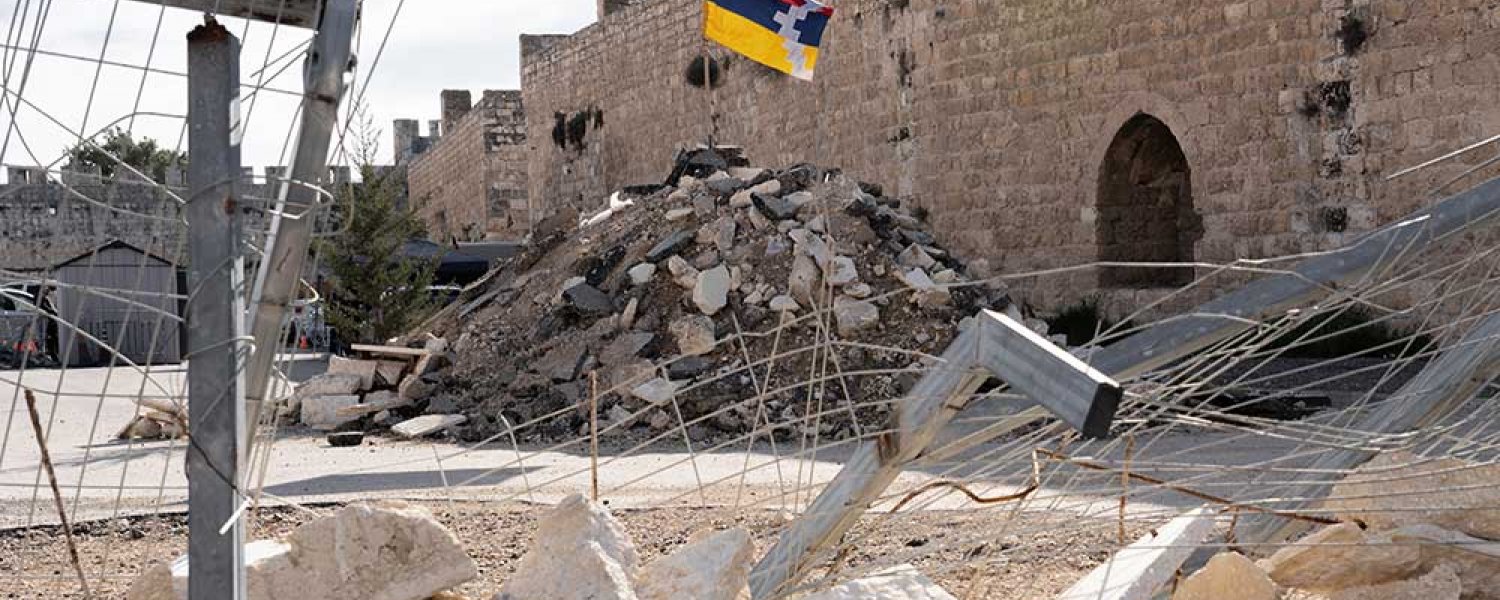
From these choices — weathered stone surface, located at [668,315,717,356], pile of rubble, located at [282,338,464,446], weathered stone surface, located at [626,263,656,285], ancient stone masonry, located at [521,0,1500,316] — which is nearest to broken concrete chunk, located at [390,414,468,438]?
pile of rubble, located at [282,338,464,446]

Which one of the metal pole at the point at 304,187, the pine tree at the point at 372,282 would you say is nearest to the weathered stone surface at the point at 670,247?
the pine tree at the point at 372,282

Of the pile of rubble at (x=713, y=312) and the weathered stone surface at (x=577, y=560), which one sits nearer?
the weathered stone surface at (x=577, y=560)

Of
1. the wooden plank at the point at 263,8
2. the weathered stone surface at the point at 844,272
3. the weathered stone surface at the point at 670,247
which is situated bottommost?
the weathered stone surface at the point at 844,272

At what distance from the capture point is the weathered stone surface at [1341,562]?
379 centimetres

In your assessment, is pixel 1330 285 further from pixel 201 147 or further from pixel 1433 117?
pixel 1433 117

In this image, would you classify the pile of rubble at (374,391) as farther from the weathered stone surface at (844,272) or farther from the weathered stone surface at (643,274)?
the weathered stone surface at (844,272)

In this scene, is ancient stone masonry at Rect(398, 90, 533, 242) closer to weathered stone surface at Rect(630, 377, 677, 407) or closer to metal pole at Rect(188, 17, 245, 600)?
weathered stone surface at Rect(630, 377, 677, 407)

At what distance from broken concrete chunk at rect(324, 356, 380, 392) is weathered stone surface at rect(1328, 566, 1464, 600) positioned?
871 cm

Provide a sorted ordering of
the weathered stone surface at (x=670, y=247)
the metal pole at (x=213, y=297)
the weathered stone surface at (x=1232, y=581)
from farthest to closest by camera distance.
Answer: the weathered stone surface at (x=670, y=247), the weathered stone surface at (x=1232, y=581), the metal pole at (x=213, y=297)

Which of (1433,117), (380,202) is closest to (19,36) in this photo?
(1433,117)

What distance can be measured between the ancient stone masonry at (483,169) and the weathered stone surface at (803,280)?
2037 cm

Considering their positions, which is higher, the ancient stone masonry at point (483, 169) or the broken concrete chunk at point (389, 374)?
the ancient stone masonry at point (483, 169)

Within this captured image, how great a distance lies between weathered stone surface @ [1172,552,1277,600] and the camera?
357cm

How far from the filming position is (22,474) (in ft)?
29.7
